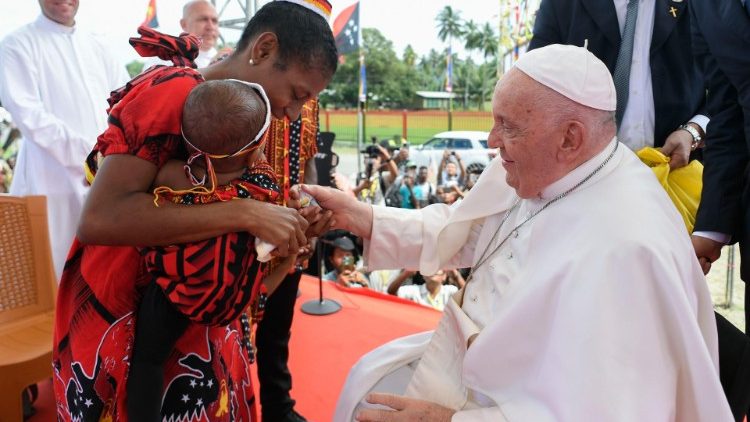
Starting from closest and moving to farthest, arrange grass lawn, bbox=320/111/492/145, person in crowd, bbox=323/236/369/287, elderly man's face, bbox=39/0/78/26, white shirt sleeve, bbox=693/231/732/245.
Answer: white shirt sleeve, bbox=693/231/732/245
elderly man's face, bbox=39/0/78/26
person in crowd, bbox=323/236/369/287
grass lawn, bbox=320/111/492/145

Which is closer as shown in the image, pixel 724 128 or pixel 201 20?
pixel 724 128

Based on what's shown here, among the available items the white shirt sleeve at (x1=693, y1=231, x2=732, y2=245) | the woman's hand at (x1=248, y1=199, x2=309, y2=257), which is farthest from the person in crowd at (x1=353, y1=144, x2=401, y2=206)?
the woman's hand at (x1=248, y1=199, x2=309, y2=257)

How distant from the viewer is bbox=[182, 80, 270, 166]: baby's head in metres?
1.29

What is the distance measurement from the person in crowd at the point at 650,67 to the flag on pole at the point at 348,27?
8.46 meters

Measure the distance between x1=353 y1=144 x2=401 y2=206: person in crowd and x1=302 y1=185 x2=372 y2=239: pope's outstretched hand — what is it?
202 inches

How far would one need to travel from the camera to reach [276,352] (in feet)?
8.77

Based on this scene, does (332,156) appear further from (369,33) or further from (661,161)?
(369,33)

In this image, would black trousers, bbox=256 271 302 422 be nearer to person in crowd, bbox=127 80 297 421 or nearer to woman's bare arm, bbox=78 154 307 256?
person in crowd, bbox=127 80 297 421

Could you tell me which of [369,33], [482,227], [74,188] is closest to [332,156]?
[74,188]

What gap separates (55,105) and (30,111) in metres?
0.27

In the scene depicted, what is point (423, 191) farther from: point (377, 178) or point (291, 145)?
point (291, 145)

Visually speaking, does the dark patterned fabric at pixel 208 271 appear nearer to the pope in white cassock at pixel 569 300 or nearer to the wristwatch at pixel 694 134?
the pope in white cassock at pixel 569 300

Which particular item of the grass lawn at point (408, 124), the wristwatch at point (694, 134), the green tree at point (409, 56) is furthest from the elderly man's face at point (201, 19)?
the green tree at point (409, 56)

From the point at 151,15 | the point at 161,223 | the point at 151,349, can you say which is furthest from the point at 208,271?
the point at 151,15
